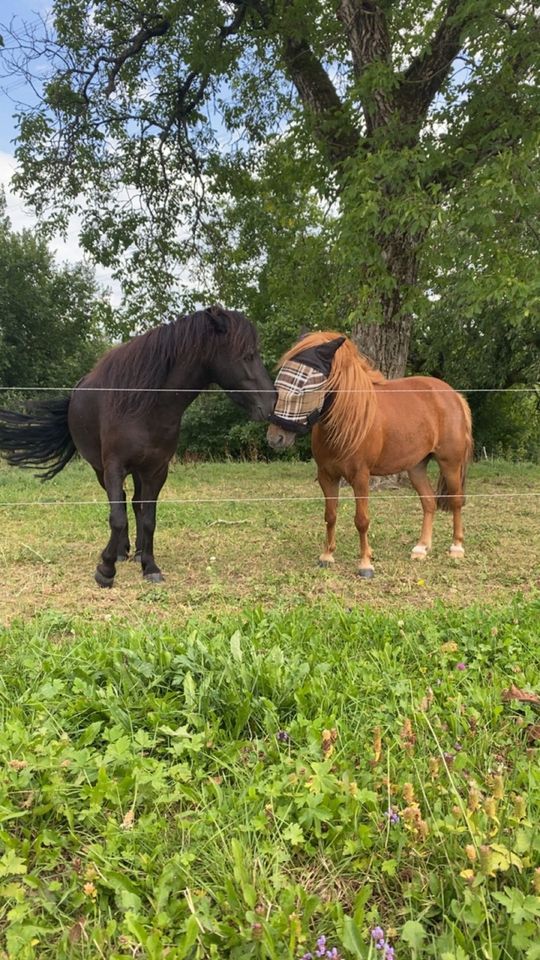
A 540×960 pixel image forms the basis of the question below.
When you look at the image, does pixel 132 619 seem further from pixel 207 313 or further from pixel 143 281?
pixel 143 281

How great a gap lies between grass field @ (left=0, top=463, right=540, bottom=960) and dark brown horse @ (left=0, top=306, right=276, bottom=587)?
33.9 inches

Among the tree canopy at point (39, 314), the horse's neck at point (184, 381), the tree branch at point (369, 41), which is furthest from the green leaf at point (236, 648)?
the tree canopy at point (39, 314)

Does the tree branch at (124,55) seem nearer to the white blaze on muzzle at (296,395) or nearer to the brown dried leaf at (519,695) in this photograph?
the white blaze on muzzle at (296,395)

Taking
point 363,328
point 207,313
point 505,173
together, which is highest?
point 505,173

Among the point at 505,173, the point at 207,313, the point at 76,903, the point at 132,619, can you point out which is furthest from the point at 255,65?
the point at 76,903

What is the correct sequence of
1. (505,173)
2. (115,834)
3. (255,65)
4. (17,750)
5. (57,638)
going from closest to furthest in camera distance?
(115,834) < (17,750) < (57,638) < (505,173) < (255,65)

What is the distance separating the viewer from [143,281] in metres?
9.74

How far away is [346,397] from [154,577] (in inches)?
76.4

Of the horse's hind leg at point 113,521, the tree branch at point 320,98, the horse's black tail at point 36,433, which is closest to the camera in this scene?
the horse's hind leg at point 113,521

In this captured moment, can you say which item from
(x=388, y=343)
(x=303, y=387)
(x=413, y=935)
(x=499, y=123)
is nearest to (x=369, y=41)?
(x=499, y=123)

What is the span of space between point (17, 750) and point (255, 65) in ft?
34.1

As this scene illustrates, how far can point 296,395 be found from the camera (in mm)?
3621

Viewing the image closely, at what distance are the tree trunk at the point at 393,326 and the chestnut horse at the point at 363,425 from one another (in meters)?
3.03

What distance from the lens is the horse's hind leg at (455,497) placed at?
4.72 meters
